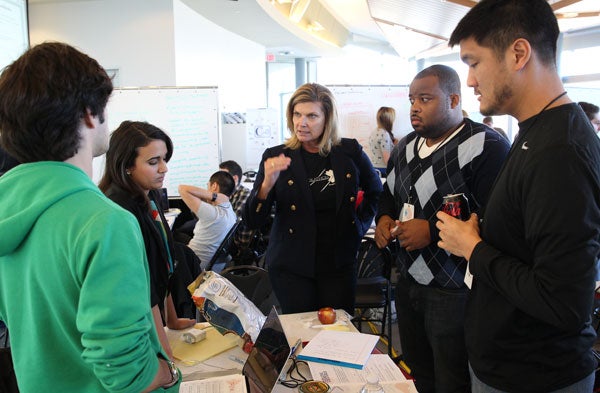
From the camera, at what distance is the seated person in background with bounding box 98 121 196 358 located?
1538mm

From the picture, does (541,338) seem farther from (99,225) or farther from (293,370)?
(99,225)

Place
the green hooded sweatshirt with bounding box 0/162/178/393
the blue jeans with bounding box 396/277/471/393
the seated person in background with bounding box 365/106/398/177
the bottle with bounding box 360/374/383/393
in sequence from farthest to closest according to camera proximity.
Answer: the seated person in background with bounding box 365/106/398/177
the blue jeans with bounding box 396/277/471/393
the bottle with bounding box 360/374/383/393
the green hooded sweatshirt with bounding box 0/162/178/393

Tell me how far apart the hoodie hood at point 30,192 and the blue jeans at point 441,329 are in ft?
4.28

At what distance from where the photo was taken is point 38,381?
900 millimetres

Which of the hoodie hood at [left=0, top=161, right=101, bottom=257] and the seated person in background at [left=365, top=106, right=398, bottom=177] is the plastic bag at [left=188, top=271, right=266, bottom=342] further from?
the seated person in background at [left=365, top=106, right=398, bottom=177]

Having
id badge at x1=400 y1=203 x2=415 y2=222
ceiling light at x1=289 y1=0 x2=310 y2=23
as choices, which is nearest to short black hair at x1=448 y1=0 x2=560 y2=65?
id badge at x1=400 y1=203 x2=415 y2=222

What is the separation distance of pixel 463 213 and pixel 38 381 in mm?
1269

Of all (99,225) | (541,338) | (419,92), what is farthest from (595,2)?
(99,225)

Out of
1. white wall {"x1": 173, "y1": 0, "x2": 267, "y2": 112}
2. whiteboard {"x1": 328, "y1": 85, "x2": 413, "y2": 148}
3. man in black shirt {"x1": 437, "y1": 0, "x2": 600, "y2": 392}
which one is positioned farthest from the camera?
white wall {"x1": 173, "y1": 0, "x2": 267, "y2": 112}

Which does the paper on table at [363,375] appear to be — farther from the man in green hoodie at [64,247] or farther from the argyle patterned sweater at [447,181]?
the man in green hoodie at [64,247]

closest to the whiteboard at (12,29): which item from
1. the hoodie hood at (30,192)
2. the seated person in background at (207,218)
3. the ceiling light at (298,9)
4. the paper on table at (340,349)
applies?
the seated person in background at (207,218)

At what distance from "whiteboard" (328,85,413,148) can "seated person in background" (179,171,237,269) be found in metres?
2.56

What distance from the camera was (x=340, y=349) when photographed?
150 cm

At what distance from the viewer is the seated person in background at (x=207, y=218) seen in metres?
3.39
